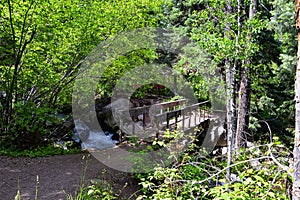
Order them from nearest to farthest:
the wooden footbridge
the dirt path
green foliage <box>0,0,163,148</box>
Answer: the dirt path
green foliage <box>0,0,163,148</box>
the wooden footbridge

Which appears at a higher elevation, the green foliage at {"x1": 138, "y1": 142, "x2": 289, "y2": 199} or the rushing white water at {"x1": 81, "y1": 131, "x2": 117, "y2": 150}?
the green foliage at {"x1": 138, "y1": 142, "x2": 289, "y2": 199}

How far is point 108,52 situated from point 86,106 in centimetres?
248

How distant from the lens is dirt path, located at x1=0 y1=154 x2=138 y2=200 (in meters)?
4.10

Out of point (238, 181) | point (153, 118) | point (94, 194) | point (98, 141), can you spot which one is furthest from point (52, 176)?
point (98, 141)

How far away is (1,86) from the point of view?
615cm

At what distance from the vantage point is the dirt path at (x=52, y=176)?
13.5ft

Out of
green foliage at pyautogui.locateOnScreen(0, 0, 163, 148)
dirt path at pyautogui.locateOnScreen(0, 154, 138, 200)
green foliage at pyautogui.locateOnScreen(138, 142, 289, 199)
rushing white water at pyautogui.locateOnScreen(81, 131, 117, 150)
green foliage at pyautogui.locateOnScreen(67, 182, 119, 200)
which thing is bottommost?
rushing white water at pyautogui.locateOnScreen(81, 131, 117, 150)

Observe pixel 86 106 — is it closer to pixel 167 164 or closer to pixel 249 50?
pixel 167 164

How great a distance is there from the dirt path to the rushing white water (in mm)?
2829

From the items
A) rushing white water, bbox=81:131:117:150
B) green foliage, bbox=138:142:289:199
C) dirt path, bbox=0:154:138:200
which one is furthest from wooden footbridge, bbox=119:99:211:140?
green foliage, bbox=138:142:289:199

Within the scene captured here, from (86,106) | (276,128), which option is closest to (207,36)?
(86,106)

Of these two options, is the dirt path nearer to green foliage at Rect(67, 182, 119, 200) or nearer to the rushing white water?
green foliage at Rect(67, 182, 119, 200)

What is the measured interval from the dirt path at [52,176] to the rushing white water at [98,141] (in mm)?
2829

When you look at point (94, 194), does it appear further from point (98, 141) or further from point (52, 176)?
point (98, 141)
